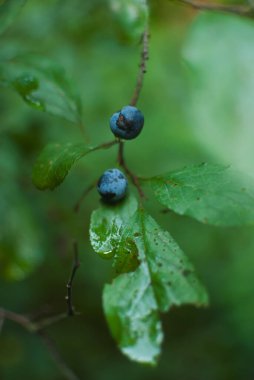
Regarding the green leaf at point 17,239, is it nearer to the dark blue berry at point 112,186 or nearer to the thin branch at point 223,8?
the dark blue berry at point 112,186

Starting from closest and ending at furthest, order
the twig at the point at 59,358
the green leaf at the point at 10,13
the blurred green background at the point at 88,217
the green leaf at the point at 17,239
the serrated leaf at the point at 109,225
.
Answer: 1. the serrated leaf at the point at 109,225
2. the green leaf at the point at 10,13
3. the twig at the point at 59,358
4. the green leaf at the point at 17,239
5. the blurred green background at the point at 88,217

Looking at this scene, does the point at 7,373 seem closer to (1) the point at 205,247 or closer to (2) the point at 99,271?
(2) the point at 99,271

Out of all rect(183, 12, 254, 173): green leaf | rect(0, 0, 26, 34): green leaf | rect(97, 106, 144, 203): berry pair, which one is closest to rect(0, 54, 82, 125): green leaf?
rect(0, 0, 26, 34): green leaf

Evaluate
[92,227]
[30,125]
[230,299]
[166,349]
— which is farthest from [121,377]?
[92,227]

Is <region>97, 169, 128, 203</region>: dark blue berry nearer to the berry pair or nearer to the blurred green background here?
the berry pair

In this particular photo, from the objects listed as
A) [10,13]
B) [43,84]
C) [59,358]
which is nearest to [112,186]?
[43,84]

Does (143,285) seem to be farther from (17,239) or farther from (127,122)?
(17,239)

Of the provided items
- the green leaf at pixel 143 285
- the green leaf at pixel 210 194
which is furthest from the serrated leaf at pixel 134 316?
the green leaf at pixel 210 194
